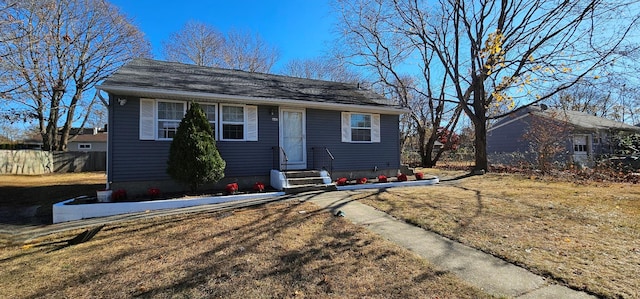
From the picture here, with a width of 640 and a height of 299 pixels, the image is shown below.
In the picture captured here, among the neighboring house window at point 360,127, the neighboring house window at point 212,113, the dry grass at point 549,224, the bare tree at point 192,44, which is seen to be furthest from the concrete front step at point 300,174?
the bare tree at point 192,44

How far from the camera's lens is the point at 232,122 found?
9.30m

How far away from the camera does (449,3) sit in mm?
13562

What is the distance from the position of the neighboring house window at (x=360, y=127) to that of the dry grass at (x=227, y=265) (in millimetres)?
6083

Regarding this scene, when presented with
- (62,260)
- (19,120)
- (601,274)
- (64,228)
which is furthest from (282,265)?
(19,120)

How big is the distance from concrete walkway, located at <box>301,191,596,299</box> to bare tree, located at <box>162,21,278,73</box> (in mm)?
24881

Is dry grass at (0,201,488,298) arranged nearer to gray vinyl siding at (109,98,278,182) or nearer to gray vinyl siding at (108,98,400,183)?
gray vinyl siding at (109,98,278,182)

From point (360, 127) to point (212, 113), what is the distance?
536 cm

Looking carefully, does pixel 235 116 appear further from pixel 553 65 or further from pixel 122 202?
pixel 553 65

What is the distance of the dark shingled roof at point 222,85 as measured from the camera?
8.17 meters

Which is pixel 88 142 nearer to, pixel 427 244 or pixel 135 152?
pixel 135 152

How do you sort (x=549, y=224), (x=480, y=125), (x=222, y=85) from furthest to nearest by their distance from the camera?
(x=480, y=125)
(x=222, y=85)
(x=549, y=224)

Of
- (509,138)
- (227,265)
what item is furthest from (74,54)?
(509,138)

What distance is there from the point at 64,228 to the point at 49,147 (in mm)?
21895

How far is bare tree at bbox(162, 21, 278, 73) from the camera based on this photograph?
26016mm
